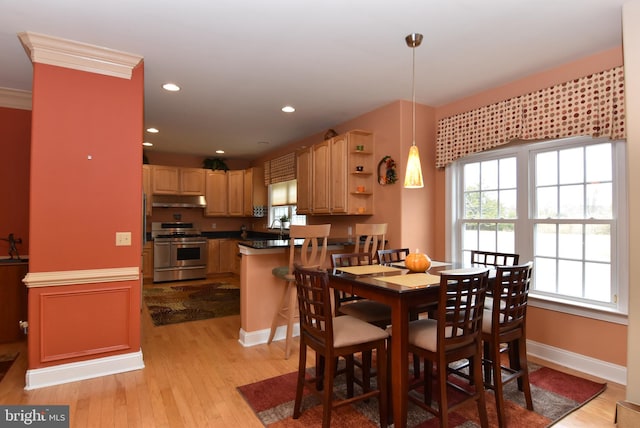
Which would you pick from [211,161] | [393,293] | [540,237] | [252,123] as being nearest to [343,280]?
[393,293]

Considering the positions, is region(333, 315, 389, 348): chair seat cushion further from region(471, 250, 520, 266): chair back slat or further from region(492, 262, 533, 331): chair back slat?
region(471, 250, 520, 266): chair back slat

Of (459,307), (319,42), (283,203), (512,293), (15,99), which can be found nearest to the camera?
(459,307)

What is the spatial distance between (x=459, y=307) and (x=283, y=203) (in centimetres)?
526

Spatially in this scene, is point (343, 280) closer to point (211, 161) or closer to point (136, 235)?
point (136, 235)

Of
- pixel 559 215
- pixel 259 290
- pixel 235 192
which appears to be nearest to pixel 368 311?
pixel 259 290

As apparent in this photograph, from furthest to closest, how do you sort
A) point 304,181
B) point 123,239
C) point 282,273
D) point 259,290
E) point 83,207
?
point 304,181 → point 259,290 → point 282,273 → point 123,239 → point 83,207

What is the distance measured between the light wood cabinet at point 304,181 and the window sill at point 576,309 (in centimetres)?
287

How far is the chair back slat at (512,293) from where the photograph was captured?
2.05 metres

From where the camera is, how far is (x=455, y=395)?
249cm

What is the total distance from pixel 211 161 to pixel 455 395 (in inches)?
250

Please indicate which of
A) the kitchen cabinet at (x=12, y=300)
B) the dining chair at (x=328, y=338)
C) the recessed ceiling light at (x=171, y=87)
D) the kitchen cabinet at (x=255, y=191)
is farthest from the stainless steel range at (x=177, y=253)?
the dining chair at (x=328, y=338)

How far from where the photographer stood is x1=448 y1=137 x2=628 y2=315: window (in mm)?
2820

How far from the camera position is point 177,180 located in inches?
278

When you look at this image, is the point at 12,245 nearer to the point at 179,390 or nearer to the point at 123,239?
the point at 123,239
